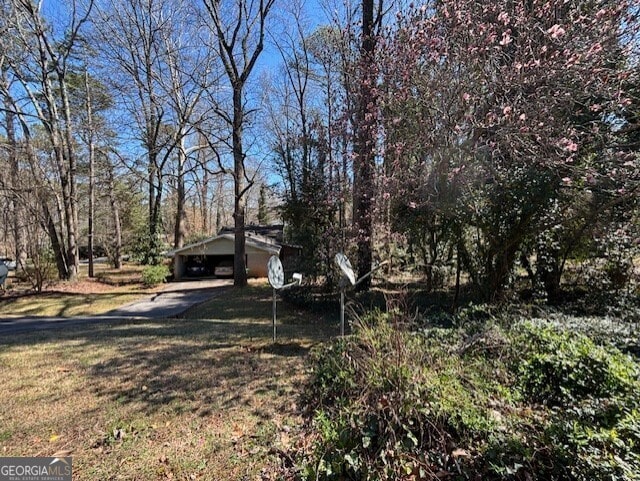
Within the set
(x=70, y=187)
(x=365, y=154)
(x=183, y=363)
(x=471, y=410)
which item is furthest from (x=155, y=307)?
(x=471, y=410)

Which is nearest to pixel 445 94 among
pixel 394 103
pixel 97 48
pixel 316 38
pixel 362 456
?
pixel 394 103

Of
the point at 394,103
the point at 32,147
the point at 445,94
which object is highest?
the point at 32,147

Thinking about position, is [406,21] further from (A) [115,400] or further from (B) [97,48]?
(B) [97,48]

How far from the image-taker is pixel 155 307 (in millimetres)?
12516

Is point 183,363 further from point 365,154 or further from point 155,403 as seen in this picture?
point 365,154

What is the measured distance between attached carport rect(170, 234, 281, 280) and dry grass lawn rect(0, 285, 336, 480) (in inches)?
530

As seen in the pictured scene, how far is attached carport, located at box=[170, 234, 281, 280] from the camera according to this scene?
19.7 metres

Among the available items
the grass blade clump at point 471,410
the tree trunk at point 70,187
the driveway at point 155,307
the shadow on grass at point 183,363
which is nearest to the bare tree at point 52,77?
the tree trunk at point 70,187

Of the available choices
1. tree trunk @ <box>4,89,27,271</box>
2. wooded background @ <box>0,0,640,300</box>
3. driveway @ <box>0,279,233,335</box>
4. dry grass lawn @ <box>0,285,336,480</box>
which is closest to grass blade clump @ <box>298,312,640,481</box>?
dry grass lawn @ <box>0,285,336,480</box>

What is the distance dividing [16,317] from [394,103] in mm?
12473

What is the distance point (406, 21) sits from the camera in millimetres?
5773

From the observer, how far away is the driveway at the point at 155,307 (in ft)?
28.8

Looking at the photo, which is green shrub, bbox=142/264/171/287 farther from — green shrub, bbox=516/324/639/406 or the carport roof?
green shrub, bbox=516/324/639/406

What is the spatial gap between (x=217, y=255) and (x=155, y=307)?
871 cm
